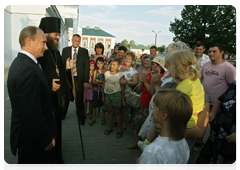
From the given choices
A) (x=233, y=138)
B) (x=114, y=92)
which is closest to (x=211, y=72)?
(x=114, y=92)

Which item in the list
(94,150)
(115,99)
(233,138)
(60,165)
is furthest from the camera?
(115,99)

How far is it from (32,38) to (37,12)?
7718 millimetres

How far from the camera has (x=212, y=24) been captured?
891 inches

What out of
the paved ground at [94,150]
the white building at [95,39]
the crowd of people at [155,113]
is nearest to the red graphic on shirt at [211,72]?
the crowd of people at [155,113]

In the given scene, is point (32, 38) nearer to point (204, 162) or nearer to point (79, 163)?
point (79, 163)

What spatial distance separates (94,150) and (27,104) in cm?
214

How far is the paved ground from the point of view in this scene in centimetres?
297

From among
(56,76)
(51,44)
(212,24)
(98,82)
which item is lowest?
(98,82)

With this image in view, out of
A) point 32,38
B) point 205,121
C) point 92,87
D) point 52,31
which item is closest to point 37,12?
point 92,87

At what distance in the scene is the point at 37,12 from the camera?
8.32 meters

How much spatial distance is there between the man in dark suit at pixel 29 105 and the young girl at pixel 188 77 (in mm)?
1141

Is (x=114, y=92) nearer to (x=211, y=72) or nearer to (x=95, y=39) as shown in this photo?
(x=211, y=72)

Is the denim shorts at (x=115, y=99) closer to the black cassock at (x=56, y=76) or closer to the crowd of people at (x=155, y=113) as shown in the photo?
the crowd of people at (x=155, y=113)

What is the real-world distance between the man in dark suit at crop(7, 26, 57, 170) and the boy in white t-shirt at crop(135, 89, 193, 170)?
1.10m
